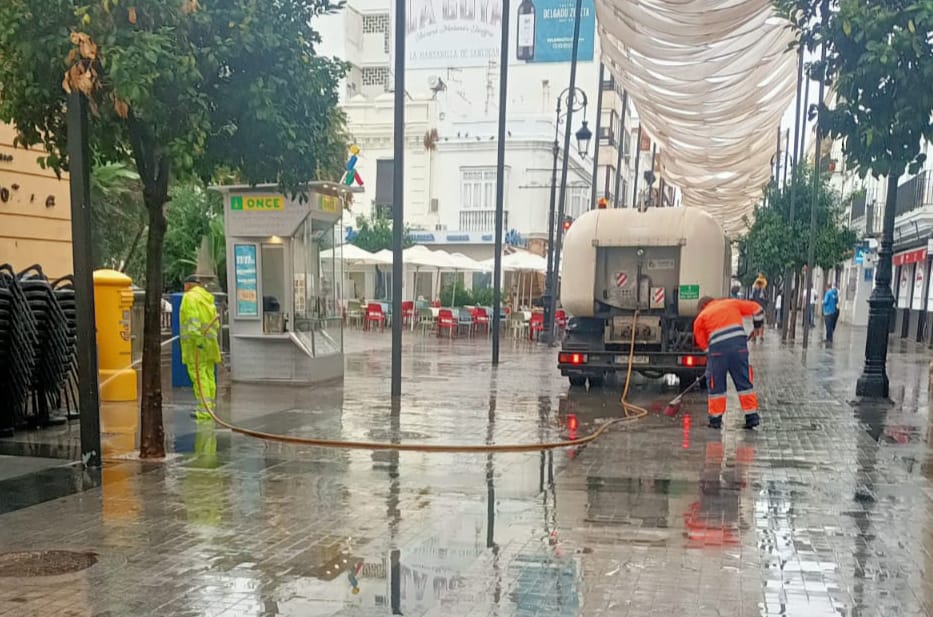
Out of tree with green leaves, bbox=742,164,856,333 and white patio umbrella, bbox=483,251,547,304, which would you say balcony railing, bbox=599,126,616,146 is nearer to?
tree with green leaves, bbox=742,164,856,333

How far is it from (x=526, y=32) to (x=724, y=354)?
15.0 meters

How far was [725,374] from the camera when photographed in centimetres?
1029

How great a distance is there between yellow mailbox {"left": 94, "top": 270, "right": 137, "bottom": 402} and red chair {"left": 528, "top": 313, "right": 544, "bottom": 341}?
1548 centimetres

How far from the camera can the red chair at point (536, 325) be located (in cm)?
2578

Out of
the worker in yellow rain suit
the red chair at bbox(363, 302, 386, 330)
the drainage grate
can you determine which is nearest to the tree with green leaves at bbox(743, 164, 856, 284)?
the red chair at bbox(363, 302, 386, 330)

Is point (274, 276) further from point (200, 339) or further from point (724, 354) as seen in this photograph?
point (724, 354)

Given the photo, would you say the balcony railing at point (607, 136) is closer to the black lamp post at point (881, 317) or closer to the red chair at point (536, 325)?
the red chair at point (536, 325)

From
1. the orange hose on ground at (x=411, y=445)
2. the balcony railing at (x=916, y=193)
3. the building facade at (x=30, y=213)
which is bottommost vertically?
the orange hose on ground at (x=411, y=445)

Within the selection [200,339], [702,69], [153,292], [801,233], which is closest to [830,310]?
[801,233]

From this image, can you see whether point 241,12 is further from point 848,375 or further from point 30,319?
point 848,375

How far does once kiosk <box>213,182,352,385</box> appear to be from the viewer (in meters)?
13.6

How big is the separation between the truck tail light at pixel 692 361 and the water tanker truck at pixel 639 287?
15 mm

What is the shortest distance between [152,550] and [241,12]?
4.52m

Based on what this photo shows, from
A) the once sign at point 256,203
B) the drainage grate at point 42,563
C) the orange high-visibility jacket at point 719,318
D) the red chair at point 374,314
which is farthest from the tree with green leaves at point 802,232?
the drainage grate at point 42,563
